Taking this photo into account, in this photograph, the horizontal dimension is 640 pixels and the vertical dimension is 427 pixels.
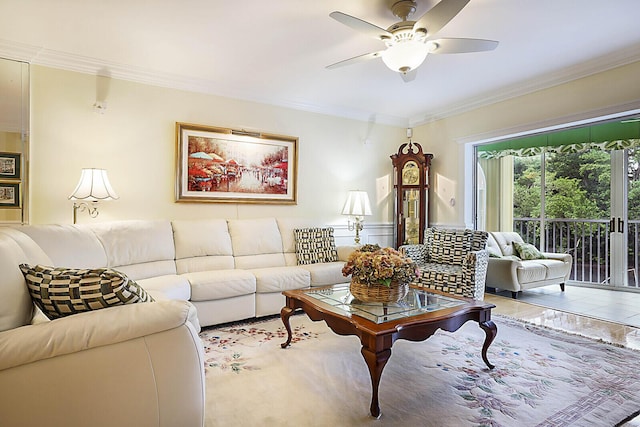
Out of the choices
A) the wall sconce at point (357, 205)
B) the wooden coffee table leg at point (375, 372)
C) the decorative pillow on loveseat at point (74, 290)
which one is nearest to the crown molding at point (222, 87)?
the wall sconce at point (357, 205)

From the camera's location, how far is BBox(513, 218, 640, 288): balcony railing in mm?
5016

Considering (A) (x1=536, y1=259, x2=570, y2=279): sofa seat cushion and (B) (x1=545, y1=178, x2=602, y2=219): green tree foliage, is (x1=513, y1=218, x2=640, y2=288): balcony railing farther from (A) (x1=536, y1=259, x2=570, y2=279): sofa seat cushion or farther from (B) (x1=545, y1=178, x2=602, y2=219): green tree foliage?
(A) (x1=536, y1=259, x2=570, y2=279): sofa seat cushion

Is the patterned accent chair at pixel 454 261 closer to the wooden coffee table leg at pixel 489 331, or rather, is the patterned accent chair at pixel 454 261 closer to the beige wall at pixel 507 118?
the beige wall at pixel 507 118

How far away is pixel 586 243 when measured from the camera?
18.1ft

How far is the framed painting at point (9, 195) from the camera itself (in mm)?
3076

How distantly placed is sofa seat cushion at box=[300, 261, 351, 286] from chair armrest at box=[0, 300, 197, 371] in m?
2.30

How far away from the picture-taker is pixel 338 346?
2.72 metres

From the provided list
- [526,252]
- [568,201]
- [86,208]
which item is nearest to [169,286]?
[86,208]

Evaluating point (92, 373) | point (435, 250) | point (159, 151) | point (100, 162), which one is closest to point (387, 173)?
point (435, 250)

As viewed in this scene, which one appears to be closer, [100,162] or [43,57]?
[43,57]

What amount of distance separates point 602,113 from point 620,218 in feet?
8.45

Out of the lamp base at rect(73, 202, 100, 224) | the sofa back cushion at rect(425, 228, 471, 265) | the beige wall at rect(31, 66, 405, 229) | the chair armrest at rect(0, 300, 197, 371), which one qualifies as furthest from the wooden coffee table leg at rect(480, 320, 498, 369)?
the lamp base at rect(73, 202, 100, 224)

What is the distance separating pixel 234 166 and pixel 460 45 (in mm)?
2717

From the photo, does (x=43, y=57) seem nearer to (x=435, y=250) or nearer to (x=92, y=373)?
(x=92, y=373)
